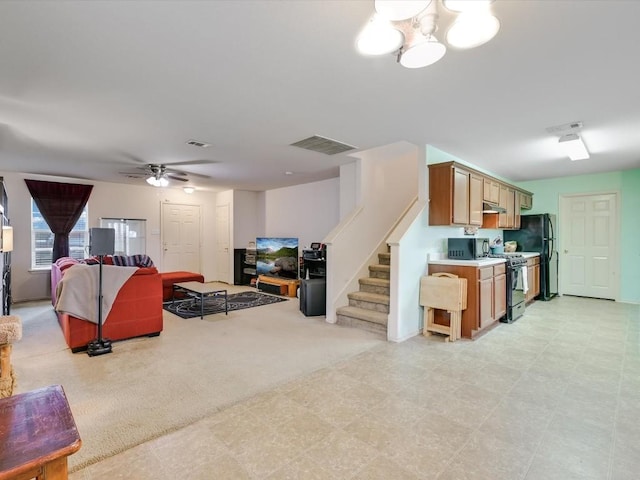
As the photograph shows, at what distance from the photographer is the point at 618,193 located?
573 cm

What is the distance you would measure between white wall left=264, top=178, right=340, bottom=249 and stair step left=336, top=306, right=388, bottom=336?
2.54m

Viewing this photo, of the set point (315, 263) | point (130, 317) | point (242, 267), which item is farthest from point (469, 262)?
point (242, 267)

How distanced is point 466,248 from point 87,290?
4.57m

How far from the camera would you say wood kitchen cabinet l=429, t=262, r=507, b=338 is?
3826 millimetres

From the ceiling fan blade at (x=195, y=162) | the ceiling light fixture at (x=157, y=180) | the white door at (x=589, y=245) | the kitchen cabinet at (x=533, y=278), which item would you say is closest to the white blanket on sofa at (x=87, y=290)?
the ceiling light fixture at (x=157, y=180)

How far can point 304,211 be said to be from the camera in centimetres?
733

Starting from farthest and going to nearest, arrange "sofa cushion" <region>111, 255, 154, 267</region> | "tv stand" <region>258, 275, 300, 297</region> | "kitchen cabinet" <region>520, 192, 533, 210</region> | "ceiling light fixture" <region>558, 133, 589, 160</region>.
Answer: "tv stand" <region>258, 275, 300, 297</region>
"kitchen cabinet" <region>520, 192, 533, 210</region>
"sofa cushion" <region>111, 255, 154, 267</region>
"ceiling light fixture" <region>558, 133, 589, 160</region>

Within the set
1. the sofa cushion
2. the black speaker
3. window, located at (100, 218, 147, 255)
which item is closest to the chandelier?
the black speaker

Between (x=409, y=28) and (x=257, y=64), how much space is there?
40.2 inches

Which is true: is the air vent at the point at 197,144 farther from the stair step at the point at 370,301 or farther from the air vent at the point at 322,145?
the stair step at the point at 370,301

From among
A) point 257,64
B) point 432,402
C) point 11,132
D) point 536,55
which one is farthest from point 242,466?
point 11,132

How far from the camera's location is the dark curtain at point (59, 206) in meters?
6.04

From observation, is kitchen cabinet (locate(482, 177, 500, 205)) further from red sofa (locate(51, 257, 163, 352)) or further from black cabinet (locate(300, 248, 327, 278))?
red sofa (locate(51, 257, 163, 352))

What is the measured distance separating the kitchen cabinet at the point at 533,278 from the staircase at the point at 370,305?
2.72 meters
